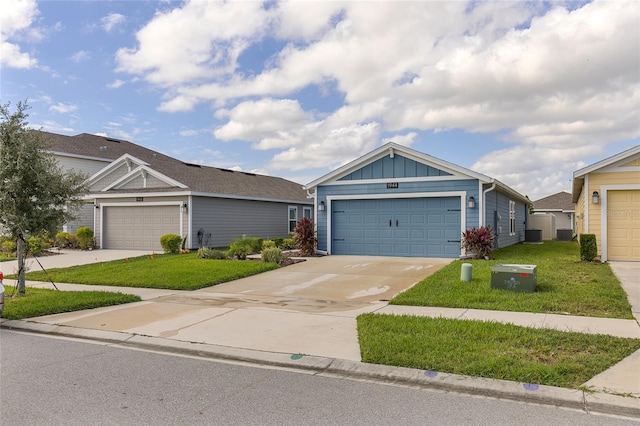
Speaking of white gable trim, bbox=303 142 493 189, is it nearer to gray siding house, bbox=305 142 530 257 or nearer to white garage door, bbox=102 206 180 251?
gray siding house, bbox=305 142 530 257

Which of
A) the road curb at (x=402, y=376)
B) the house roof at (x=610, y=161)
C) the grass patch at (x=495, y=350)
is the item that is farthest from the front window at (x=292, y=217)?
the grass patch at (x=495, y=350)

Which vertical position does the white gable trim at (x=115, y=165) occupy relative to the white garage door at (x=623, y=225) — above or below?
above

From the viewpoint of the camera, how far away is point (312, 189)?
1878cm

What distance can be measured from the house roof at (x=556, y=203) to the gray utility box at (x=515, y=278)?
34.0m

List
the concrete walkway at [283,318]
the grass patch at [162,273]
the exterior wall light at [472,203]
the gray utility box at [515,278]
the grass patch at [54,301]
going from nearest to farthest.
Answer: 1. the concrete walkway at [283,318]
2. the grass patch at [54,301]
3. the gray utility box at [515,278]
4. the grass patch at [162,273]
5. the exterior wall light at [472,203]

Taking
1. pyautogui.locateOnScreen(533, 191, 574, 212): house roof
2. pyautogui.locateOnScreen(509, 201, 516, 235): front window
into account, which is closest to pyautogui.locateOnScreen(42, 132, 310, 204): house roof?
pyautogui.locateOnScreen(509, 201, 516, 235): front window

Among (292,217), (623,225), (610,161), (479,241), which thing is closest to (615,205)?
(623,225)

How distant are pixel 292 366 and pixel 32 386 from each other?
2.62 metres

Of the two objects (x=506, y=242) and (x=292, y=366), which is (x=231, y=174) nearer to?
(x=506, y=242)

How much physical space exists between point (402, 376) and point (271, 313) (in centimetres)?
354

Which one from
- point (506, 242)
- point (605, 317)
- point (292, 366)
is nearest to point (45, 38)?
point (292, 366)

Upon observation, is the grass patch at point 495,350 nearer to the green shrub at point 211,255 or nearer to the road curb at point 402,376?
the road curb at point 402,376

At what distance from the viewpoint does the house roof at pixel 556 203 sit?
39794mm

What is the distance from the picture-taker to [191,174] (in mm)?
22188
